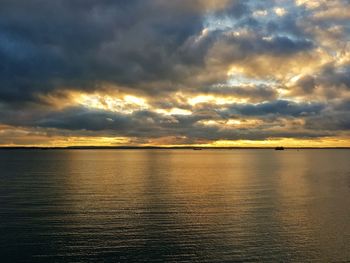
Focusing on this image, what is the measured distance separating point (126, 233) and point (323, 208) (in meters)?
30.9

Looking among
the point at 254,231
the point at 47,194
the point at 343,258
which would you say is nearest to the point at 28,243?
the point at 254,231

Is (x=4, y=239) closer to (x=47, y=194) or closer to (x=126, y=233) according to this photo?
(x=126, y=233)

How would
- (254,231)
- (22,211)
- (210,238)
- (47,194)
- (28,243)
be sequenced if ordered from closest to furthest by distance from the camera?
(28,243), (210,238), (254,231), (22,211), (47,194)

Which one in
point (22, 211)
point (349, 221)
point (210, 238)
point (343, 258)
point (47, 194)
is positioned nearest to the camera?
point (343, 258)

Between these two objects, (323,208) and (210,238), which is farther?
(323,208)

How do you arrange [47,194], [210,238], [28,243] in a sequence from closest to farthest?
[28,243] → [210,238] → [47,194]

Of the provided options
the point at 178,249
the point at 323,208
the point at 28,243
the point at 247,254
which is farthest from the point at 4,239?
the point at 323,208

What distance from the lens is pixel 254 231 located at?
40.6m

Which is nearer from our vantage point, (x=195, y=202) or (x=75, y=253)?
A: (x=75, y=253)

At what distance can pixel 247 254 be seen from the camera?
3294 centimetres

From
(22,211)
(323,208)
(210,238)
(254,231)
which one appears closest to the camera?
(210,238)

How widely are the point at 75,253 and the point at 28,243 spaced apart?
5.71 meters

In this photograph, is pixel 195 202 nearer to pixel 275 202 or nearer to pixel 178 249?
pixel 275 202

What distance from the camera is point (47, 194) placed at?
67.5 m
